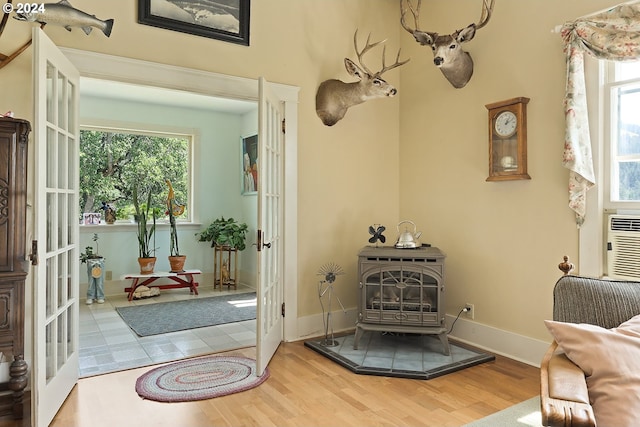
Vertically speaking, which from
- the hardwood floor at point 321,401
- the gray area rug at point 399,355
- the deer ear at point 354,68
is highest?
the deer ear at point 354,68

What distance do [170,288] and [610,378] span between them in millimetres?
5355

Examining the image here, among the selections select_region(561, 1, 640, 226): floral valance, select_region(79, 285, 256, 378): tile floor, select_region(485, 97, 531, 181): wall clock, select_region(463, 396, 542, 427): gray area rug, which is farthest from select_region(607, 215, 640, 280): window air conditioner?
select_region(79, 285, 256, 378): tile floor

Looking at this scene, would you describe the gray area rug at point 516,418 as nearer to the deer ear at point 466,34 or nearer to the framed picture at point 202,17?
the deer ear at point 466,34

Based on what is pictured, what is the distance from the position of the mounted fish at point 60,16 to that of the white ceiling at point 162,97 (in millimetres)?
2362

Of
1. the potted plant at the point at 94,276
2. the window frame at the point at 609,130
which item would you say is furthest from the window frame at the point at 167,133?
the window frame at the point at 609,130

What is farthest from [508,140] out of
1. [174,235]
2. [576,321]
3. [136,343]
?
[174,235]

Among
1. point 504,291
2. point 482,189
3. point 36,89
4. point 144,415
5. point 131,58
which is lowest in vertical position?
point 144,415

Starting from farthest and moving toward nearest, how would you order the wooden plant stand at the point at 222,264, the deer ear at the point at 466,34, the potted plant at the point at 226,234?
the wooden plant stand at the point at 222,264, the potted plant at the point at 226,234, the deer ear at the point at 466,34

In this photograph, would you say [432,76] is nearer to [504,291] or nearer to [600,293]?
[504,291]

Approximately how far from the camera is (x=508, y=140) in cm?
331

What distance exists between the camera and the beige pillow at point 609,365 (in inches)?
54.5

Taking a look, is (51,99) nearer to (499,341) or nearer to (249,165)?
(499,341)

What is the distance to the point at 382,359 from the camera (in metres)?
3.18

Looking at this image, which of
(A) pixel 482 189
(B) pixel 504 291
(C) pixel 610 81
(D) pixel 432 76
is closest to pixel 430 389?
(B) pixel 504 291
